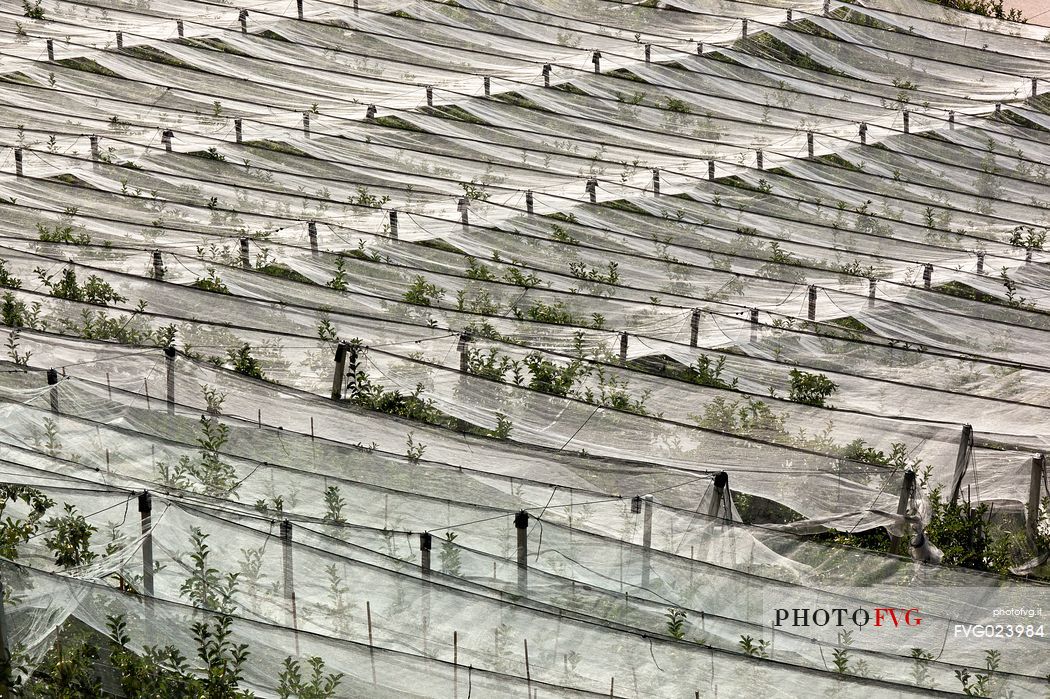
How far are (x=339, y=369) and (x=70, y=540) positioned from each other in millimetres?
4250

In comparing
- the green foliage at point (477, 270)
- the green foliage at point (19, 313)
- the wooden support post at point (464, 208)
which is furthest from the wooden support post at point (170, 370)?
the wooden support post at point (464, 208)

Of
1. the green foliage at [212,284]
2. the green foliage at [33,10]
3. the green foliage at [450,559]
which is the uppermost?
the green foliage at [33,10]

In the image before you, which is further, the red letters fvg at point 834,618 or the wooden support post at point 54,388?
the wooden support post at point 54,388

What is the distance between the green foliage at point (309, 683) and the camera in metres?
9.49

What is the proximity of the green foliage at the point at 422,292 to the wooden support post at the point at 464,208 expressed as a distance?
76.3 inches

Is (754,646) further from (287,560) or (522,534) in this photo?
(287,560)

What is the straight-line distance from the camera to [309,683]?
9602 mm

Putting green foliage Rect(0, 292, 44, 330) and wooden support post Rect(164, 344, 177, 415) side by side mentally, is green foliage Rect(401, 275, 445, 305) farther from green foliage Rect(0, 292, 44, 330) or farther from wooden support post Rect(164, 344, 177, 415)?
green foliage Rect(0, 292, 44, 330)

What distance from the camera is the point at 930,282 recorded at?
61.0 ft

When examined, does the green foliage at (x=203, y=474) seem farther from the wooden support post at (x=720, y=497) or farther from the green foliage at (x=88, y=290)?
the green foliage at (x=88, y=290)

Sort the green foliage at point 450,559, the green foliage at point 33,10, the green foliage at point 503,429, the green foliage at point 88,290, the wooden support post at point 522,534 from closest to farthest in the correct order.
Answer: the green foliage at point 450,559 < the wooden support post at point 522,534 < the green foliage at point 503,429 < the green foliage at point 88,290 < the green foliage at point 33,10

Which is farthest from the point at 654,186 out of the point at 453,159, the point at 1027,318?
the point at 1027,318

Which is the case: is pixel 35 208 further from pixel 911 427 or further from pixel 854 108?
pixel 854 108

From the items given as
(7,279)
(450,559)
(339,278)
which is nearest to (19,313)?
(7,279)
